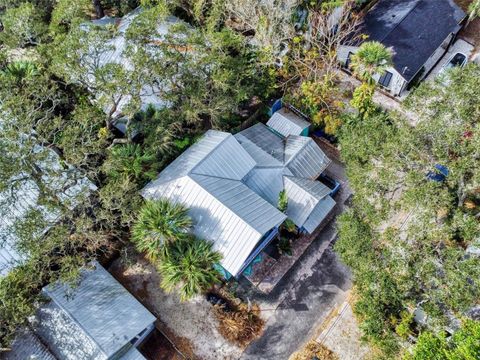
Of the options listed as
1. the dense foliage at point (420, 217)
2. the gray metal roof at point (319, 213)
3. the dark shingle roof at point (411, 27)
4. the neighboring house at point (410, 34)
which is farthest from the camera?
the dark shingle roof at point (411, 27)

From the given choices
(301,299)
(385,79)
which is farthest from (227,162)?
(385,79)

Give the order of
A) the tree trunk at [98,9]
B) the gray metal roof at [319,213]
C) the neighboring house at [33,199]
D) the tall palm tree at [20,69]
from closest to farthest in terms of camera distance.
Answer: the neighboring house at [33,199] → the gray metal roof at [319,213] → the tall palm tree at [20,69] → the tree trunk at [98,9]

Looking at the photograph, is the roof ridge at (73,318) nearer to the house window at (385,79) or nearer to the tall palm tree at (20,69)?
the tall palm tree at (20,69)

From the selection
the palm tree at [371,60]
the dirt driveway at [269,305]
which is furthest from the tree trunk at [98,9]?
the dirt driveway at [269,305]

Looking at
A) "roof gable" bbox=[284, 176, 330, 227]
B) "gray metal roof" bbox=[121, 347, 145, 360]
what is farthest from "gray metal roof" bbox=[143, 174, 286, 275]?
"gray metal roof" bbox=[121, 347, 145, 360]

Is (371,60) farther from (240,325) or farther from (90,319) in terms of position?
(90,319)

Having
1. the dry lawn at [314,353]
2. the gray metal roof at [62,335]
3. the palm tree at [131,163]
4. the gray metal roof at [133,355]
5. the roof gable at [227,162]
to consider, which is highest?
the roof gable at [227,162]

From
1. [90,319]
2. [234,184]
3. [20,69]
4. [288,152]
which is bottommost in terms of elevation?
[90,319]
